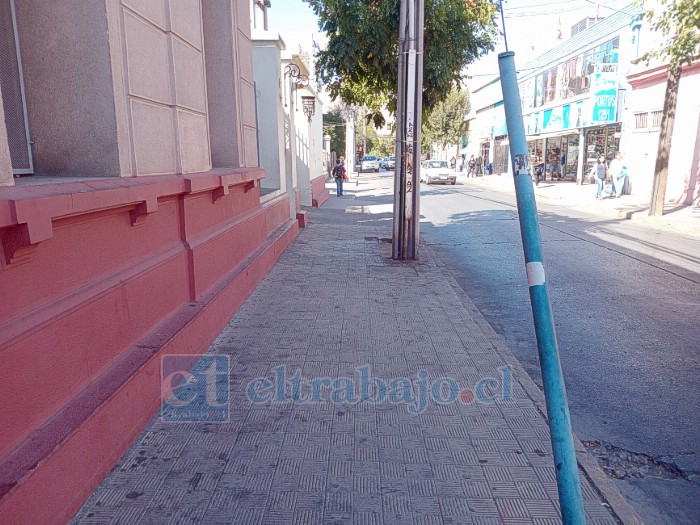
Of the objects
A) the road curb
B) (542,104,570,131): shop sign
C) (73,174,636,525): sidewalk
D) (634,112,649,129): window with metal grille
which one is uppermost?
(542,104,570,131): shop sign

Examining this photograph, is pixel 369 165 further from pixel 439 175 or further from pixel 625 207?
pixel 625 207

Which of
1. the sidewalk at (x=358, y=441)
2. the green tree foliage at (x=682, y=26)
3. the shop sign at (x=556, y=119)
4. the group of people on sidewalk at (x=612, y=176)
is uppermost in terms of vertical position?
the green tree foliage at (x=682, y=26)

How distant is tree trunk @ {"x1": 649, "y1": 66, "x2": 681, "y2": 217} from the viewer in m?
Result: 14.5

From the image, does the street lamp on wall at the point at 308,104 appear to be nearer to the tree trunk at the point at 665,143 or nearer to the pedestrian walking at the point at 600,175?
the tree trunk at the point at 665,143

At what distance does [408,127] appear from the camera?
366 inches

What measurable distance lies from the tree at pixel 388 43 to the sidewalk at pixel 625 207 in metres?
7.10

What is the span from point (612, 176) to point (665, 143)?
632cm

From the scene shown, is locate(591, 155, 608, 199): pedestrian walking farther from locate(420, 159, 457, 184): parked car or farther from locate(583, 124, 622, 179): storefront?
locate(420, 159, 457, 184): parked car

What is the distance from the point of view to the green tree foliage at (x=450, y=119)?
50.3 metres

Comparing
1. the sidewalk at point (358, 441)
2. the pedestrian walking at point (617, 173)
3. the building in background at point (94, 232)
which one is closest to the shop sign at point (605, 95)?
the pedestrian walking at point (617, 173)

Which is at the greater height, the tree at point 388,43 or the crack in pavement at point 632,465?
the tree at point 388,43

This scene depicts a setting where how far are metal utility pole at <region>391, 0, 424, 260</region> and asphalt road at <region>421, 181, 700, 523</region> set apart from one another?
108 cm

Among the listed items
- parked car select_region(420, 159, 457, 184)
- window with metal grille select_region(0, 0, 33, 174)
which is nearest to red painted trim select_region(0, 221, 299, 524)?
window with metal grille select_region(0, 0, 33, 174)

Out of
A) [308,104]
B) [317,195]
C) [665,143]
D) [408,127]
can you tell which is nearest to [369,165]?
[317,195]
